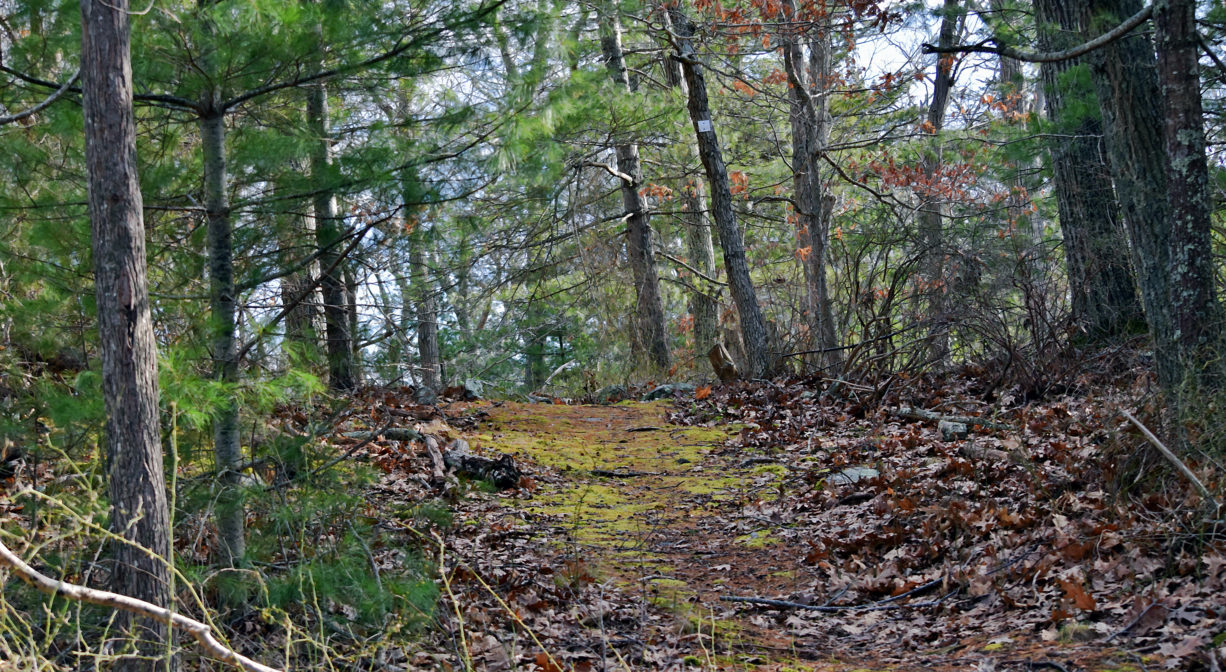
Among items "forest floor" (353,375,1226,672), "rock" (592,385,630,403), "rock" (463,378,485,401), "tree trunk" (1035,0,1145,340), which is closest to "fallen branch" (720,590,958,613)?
"forest floor" (353,375,1226,672)

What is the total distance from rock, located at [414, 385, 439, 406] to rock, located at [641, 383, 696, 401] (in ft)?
11.5

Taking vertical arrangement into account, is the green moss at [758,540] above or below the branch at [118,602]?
below

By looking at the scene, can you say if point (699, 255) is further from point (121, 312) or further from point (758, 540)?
point (121, 312)

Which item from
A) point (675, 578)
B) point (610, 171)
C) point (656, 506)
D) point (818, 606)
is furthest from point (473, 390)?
point (818, 606)

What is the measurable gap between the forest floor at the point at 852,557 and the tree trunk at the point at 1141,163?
66cm

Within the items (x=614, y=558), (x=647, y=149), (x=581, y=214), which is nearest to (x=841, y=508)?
(x=614, y=558)

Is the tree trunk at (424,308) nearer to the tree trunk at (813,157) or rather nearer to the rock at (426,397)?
the rock at (426,397)

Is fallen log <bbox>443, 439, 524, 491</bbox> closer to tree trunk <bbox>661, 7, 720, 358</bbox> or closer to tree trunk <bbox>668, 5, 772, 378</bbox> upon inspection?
tree trunk <bbox>668, 5, 772, 378</bbox>

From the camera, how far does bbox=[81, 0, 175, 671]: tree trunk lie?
3.97 m

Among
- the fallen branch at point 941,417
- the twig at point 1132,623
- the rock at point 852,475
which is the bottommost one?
the twig at point 1132,623

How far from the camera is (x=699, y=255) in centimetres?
1689

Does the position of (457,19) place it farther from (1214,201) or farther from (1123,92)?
(1214,201)

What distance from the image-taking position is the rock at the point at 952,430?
7457mm

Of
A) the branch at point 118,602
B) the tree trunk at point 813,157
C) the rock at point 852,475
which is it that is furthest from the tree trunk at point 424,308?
the tree trunk at point 813,157
